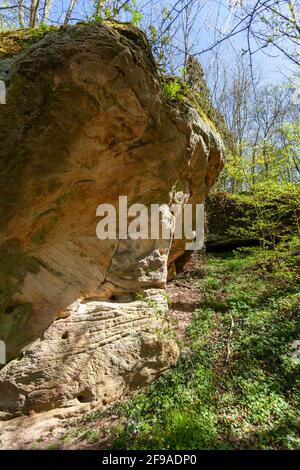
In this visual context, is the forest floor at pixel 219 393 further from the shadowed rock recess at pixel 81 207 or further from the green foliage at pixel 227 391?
the shadowed rock recess at pixel 81 207

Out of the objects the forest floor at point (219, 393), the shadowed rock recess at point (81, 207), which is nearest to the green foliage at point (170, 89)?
the shadowed rock recess at point (81, 207)

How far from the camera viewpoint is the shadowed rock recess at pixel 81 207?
335 cm

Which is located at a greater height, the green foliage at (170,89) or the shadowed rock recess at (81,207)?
the green foliage at (170,89)

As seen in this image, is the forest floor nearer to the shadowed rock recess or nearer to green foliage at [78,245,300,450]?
green foliage at [78,245,300,450]

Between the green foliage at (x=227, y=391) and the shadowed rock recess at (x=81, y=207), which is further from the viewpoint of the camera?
the green foliage at (x=227, y=391)

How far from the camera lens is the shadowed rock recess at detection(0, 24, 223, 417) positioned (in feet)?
11.0

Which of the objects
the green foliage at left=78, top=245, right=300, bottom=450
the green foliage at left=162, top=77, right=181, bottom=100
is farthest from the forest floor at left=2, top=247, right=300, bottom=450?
the green foliage at left=162, top=77, right=181, bottom=100

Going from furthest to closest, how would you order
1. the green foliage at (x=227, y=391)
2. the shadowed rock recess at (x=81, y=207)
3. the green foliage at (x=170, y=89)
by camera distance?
the green foliage at (x=170, y=89) → the green foliage at (x=227, y=391) → the shadowed rock recess at (x=81, y=207)

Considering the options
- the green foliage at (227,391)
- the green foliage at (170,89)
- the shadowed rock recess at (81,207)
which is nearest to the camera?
the shadowed rock recess at (81,207)

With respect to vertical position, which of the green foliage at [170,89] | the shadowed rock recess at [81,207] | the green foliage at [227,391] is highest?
the green foliage at [170,89]

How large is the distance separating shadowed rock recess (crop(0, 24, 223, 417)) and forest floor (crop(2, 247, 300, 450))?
41 centimetres

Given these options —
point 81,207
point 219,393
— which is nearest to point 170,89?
point 81,207

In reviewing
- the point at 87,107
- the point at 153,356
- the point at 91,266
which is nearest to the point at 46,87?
the point at 87,107

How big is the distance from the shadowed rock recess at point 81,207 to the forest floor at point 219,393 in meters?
0.41
